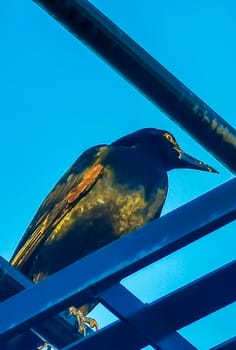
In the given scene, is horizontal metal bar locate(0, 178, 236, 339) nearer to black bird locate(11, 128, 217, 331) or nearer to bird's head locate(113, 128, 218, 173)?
black bird locate(11, 128, 217, 331)

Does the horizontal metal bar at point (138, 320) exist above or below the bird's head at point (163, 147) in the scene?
below

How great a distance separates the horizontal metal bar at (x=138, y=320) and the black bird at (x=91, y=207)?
8.50 ft

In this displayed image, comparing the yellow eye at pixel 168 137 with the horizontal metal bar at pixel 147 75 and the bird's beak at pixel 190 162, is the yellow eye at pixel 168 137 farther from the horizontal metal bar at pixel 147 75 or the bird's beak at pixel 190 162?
the horizontal metal bar at pixel 147 75

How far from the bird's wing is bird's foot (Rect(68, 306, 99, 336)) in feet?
2.83

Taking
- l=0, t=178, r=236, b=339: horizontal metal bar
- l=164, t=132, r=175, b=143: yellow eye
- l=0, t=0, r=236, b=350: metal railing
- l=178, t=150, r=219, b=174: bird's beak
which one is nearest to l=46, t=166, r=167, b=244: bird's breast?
l=178, t=150, r=219, b=174: bird's beak

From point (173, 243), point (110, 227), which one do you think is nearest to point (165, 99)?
point (173, 243)

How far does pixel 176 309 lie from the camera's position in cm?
261

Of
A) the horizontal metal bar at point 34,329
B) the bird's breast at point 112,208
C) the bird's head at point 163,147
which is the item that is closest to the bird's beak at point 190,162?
the bird's head at point 163,147

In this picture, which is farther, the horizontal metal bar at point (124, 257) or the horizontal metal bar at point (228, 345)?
the horizontal metal bar at point (228, 345)

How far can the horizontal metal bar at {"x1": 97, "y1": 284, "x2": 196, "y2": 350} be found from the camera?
261cm

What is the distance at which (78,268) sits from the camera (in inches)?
100

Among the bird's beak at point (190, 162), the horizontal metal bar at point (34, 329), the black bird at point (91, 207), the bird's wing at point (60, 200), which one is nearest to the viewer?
the horizontal metal bar at point (34, 329)

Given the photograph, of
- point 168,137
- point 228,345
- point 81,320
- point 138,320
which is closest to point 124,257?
point 138,320

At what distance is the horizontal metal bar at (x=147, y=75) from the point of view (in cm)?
236
